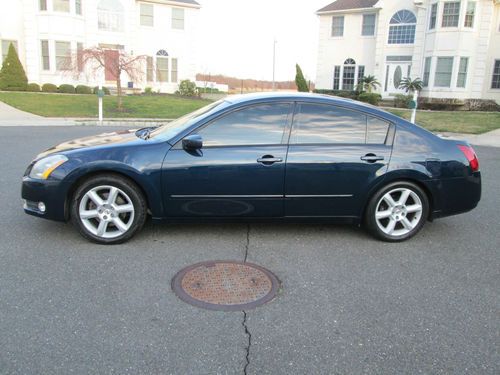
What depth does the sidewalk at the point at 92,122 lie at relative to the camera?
49.2 feet

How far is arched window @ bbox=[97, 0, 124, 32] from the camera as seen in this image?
2989 cm

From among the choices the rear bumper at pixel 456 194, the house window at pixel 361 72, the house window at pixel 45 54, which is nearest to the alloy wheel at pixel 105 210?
the rear bumper at pixel 456 194

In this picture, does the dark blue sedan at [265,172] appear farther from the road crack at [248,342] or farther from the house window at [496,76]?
the house window at [496,76]

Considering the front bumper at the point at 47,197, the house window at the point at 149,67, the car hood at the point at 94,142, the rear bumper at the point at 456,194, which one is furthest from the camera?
the house window at the point at 149,67

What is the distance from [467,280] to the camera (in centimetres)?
400

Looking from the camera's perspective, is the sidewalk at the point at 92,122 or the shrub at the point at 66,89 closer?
the sidewalk at the point at 92,122

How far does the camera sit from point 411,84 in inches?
1143

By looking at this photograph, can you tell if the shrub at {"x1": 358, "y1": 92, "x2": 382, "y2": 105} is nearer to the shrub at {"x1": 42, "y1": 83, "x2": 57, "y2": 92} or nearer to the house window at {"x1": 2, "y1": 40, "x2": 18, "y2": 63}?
the shrub at {"x1": 42, "y1": 83, "x2": 57, "y2": 92}

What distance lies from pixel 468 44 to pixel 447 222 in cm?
2615

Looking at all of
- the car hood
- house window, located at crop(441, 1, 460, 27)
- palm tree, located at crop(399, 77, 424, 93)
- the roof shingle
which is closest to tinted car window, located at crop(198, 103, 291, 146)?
the car hood

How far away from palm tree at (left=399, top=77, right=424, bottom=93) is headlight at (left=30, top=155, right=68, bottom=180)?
91.7 feet

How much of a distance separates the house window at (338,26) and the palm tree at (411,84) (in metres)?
6.78

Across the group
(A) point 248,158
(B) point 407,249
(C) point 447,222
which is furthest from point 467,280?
(A) point 248,158

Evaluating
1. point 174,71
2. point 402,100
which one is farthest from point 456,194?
point 174,71
